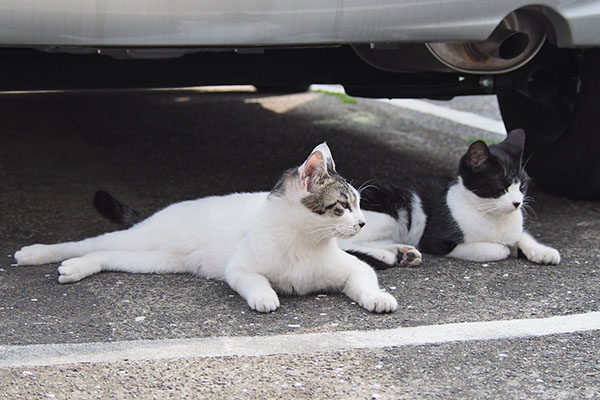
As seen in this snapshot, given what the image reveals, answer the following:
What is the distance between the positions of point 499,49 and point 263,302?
1734 millimetres

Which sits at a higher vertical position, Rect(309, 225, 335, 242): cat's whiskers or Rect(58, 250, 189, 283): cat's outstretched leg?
Rect(309, 225, 335, 242): cat's whiskers

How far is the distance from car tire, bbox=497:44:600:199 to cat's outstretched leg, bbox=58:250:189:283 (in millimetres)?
1995

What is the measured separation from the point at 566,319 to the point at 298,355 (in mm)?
1118

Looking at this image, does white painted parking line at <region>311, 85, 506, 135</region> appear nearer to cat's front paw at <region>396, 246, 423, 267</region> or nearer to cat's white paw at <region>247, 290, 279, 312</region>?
cat's front paw at <region>396, 246, 423, 267</region>

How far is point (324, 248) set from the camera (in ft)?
11.3

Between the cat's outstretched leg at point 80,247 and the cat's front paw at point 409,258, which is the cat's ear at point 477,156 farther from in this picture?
the cat's outstretched leg at point 80,247

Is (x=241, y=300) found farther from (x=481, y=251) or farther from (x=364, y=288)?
(x=481, y=251)

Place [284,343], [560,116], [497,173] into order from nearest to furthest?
1. [284,343]
2. [497,173]
3. [560,116]

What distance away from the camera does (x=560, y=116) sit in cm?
469

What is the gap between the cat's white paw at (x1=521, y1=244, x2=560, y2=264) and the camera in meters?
3.86

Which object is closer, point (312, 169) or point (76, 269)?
point (312, 169)

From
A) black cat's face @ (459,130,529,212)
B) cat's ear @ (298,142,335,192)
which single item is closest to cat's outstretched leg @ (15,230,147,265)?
cat's ear @ (298,142,335,192)

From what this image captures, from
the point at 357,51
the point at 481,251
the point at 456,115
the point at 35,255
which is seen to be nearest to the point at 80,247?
the point at 35,255

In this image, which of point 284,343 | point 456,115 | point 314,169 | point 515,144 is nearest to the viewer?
point 284,343
